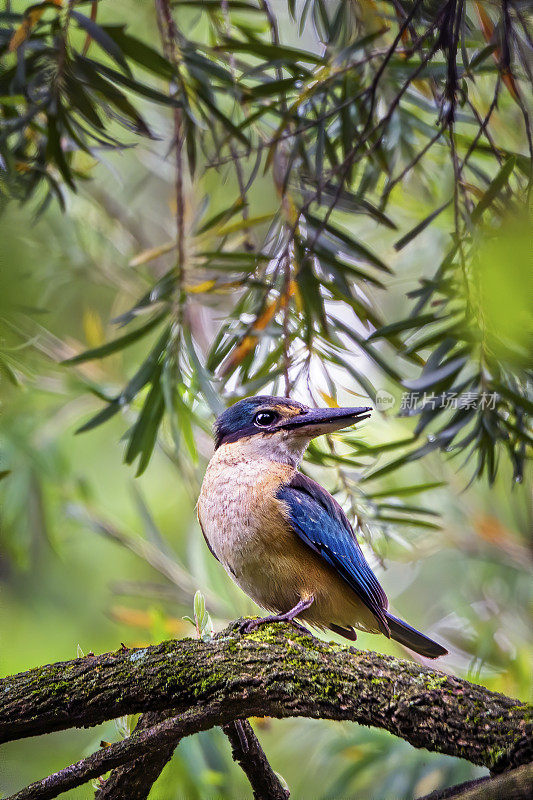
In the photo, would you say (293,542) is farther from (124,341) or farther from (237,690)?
(124,341)

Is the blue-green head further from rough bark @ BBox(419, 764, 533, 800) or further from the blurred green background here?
rough bark @ BBox(419, 764, 533, 800)

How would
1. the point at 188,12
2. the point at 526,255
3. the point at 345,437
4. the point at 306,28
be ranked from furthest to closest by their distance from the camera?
the point at 188,12, the point at 306,28, the point at 345,437, the point at 526,255

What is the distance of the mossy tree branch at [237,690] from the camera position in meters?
0.80

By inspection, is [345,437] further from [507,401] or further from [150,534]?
[150,534]

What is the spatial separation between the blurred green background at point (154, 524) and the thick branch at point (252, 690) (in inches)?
8.1

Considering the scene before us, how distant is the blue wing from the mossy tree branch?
19cm

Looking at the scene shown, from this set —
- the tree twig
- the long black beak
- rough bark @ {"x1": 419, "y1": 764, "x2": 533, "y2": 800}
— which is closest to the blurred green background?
the tree twig

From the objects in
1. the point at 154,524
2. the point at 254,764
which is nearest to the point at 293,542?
the point at 254,764

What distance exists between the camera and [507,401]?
4.02ft

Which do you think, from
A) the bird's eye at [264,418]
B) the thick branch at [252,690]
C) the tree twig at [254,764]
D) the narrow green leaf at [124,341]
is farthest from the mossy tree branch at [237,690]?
the narrow green leaf at [124,341]

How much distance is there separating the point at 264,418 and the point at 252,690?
48 centimetres

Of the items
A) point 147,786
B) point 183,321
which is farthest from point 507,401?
point 147,786

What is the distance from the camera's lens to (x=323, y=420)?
1.13 meters

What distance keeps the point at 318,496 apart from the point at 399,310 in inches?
23.5
